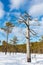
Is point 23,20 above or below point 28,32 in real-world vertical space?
above

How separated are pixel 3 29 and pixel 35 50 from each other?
36168 millimetres

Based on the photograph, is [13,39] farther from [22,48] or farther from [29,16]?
[29,16]

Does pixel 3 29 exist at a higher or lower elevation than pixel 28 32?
higher

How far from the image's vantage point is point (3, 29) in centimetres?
4284

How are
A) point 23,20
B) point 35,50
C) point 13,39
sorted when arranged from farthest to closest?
point 35,50 < point 13,39 < point 23,20

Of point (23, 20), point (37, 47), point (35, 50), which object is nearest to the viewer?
point (23, 20)

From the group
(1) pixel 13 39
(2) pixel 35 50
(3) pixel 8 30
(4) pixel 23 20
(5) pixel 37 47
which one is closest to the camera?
(4) pixel 23 20

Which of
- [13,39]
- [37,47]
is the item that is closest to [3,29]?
[13,39]

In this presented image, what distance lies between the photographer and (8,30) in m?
42.6

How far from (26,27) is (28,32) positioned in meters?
0.58

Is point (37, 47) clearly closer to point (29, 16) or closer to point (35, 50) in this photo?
point (35, 50)

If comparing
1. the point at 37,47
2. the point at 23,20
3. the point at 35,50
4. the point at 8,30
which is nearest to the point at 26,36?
the point at 23,20

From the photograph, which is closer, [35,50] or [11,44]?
[11,44]

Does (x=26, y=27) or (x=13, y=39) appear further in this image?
(x=13, y=39)
